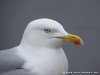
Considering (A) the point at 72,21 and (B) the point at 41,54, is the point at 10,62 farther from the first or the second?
(A) the point at 72,21

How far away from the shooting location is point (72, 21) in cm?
174

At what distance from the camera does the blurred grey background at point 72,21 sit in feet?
5.64

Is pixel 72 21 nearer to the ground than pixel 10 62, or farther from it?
farther from it

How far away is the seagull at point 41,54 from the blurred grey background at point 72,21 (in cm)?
57

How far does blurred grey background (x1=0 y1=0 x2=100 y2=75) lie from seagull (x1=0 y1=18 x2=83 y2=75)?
565mm

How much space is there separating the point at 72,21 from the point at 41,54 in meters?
0.63

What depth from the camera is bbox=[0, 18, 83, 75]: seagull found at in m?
1.13

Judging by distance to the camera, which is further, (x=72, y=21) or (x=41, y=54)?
(x=72, y=21)

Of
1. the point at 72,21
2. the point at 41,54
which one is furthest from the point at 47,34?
the point at 72,21

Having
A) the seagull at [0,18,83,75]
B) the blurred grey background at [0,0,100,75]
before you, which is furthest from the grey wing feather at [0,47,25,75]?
Result: the blurred grey background at [0,0,100,75]

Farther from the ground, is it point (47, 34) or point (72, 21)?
point (72, 21)

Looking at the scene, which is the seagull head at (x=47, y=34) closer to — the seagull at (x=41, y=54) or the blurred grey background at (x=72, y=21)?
the seagull at (x=41, y=54)

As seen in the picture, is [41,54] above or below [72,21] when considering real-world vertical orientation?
below

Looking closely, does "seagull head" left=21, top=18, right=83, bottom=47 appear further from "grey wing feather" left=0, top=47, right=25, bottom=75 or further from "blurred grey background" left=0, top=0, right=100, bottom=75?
"blurred grey background" left=0, top=0, right=100, bottom=75
